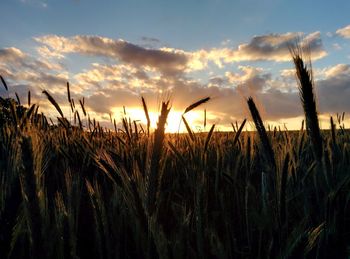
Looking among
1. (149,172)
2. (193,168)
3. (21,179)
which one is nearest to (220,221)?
(193,168)

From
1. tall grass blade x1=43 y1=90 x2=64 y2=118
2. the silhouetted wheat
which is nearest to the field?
the silhouetted wheat

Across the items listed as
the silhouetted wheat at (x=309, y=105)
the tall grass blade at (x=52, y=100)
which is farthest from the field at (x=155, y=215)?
the tall grass blade at (x=52, y=100)

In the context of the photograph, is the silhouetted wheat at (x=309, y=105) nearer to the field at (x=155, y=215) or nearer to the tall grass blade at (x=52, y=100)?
the field at (x=155, y=215)

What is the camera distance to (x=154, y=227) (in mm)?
873

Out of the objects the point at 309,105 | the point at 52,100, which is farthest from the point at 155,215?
the point at 52,100

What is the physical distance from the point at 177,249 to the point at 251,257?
365 millimetres

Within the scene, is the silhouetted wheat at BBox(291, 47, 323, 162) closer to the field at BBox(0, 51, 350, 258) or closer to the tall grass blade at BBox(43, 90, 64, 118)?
the field at BBox(0, 51, 350, 258)

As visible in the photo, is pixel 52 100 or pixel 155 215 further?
pixel 52 100

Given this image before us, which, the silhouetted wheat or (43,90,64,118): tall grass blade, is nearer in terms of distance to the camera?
the silhouetted wheat

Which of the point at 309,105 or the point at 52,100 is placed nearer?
the point at 309,105

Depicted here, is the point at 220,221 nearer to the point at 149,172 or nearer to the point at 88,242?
the point at 88,242

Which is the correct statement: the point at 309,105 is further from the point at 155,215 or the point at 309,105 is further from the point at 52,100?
the point at 52,100

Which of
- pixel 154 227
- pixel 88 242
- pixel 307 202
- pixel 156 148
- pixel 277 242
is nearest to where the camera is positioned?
pixel 154 227

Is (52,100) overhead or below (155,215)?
overhead
